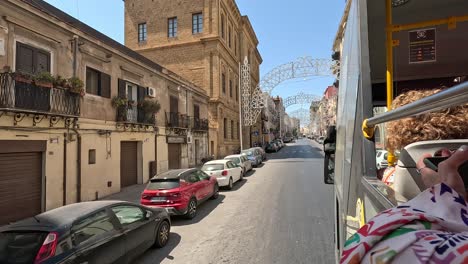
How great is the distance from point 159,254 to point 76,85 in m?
7.61

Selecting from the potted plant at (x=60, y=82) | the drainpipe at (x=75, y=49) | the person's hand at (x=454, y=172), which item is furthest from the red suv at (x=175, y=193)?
the person's hand at (x=454, y=172)

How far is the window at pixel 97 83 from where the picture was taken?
39.8 feet

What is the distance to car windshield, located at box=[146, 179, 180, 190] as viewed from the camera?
341 inches

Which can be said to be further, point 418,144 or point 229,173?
point 229,173

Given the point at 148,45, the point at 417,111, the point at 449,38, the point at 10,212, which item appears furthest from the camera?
the point at 148,45

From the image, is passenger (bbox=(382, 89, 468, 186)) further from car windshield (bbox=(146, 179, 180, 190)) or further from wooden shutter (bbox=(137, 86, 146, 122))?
wooden shutter (bbox=(137, 86, 146, 122))

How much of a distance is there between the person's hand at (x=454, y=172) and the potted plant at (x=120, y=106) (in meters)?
14.0

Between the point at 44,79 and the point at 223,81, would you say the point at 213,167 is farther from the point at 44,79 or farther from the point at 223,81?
the point at 223,81

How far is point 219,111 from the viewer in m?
28.5

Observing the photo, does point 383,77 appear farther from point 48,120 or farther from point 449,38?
point 48,120

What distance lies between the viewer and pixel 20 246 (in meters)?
3.93

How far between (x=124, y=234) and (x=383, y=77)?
16.8 feet

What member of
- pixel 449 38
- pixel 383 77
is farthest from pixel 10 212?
pixel 449 38

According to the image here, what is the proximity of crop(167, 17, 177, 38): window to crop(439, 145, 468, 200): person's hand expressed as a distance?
32.1m
